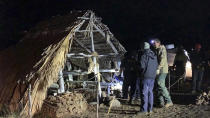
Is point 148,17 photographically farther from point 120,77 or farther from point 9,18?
point 120,77

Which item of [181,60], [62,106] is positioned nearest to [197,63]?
[181,60]

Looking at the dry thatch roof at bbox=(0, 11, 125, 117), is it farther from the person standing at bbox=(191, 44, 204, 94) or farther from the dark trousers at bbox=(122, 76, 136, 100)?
the person standing at bbox=(191, 44, 204, 94)

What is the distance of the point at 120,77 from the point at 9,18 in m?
9.70

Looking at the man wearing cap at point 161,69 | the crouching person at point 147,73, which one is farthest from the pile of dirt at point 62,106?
the man wearing cap at point 161,69

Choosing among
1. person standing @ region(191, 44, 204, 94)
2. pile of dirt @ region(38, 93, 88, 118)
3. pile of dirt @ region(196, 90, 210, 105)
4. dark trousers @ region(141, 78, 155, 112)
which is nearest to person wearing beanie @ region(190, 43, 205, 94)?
person standing @ region(191, 44, 204, 94)

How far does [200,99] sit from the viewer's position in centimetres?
869

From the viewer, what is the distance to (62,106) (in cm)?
786

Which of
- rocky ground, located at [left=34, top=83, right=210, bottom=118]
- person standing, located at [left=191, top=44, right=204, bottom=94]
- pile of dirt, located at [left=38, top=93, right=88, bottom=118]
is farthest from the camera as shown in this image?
person standing, located at [left=191, top=44, right=204, bottom=94]

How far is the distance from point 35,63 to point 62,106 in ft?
4.35

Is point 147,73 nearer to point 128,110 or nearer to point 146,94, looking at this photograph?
point 146,94

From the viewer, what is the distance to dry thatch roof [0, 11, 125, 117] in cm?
733

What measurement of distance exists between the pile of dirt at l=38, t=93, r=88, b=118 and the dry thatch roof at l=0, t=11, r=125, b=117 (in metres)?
0.29

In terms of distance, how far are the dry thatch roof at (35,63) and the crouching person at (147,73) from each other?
2.03 m

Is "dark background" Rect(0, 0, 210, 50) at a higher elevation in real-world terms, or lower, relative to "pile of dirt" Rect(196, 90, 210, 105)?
higher
